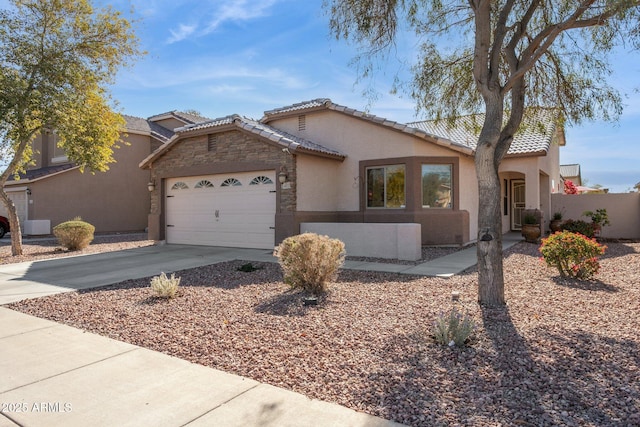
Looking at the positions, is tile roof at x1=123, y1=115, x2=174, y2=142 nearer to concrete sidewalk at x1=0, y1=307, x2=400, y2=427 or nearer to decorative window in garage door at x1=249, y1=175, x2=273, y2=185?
decorative window in garage door at x1=249, y1=175, x2=273, y2=185

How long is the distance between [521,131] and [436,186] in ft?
16.3

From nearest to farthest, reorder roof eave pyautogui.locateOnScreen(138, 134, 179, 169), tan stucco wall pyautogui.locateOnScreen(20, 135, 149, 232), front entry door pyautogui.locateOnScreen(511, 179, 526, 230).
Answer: roof eave pyautogui.locateOnScreen(138, 134, 179, 169) < front entry door pyautogui.locateOnScreen(511, 179, 526, 230) < tan stucco wall pyautogui.locateOnScreen(20, 135, 149, 232)

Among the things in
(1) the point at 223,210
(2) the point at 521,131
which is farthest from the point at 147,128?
(2) the point at 521,131

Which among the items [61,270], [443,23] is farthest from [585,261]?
[61,270]

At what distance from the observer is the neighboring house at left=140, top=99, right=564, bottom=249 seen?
1329cm

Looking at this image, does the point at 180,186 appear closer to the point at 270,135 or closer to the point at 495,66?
the point at 270,135

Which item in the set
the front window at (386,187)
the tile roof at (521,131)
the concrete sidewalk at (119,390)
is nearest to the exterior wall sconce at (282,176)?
the front window at (386,187)

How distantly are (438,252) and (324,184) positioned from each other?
14.5 feet

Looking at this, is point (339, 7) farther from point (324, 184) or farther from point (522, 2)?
point (324, 184)

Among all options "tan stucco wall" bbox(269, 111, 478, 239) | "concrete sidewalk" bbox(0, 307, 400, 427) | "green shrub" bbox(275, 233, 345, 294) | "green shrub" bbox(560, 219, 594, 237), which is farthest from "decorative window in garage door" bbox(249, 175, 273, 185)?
"green shrub" bbox(560, 219, 594, 237)

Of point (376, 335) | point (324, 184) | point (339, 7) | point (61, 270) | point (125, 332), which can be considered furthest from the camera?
point (324, 184)

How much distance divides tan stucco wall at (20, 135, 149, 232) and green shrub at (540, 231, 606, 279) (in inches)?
891

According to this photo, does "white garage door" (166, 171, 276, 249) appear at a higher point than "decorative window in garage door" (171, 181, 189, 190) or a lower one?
lower

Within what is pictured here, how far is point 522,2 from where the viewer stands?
25.1 ft
